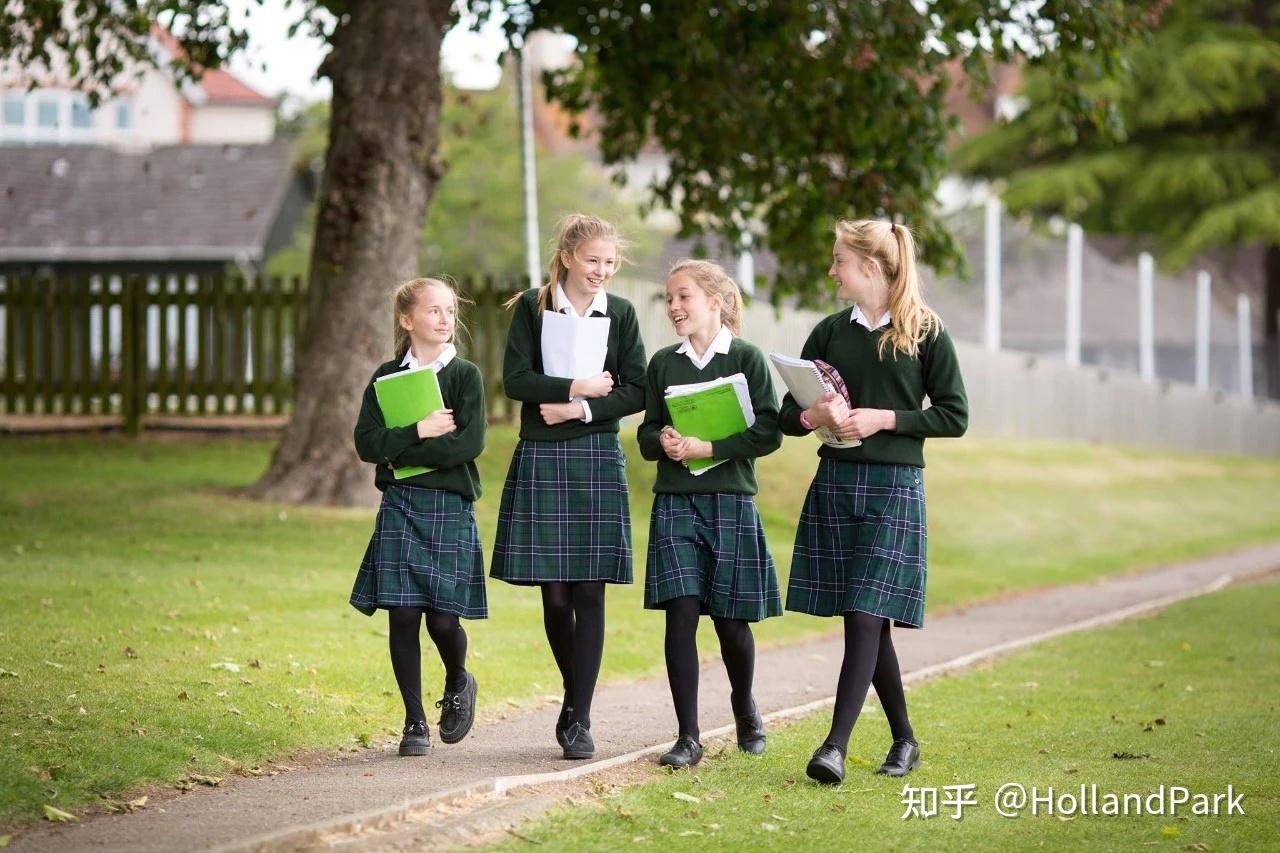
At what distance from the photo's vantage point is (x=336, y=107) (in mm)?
14773

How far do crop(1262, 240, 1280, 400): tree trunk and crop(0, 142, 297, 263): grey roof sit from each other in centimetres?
2332

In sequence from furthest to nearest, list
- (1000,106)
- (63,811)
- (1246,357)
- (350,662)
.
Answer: (1000,106) < (1246,357) < (350,662) < (63,811)

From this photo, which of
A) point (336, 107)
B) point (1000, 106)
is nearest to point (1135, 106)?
point (1000, 106)

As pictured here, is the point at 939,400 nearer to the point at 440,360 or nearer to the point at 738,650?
the point at 738,650

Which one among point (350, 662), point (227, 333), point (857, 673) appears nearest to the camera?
point (857, 673)

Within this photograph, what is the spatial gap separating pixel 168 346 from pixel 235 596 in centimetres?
1086

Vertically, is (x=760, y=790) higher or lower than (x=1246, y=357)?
lower

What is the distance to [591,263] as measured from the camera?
6480mm

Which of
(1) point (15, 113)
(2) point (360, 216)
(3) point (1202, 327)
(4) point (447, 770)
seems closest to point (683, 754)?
(4) point (447, 770)

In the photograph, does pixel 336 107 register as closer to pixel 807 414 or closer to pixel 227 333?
pixel 227 333

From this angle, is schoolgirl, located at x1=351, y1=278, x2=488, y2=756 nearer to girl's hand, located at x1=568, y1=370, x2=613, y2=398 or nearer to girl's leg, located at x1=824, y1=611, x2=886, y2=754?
girl's hand, located at x1=568, y1=370, x2=613, y2=398

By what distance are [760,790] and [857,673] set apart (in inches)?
21.7

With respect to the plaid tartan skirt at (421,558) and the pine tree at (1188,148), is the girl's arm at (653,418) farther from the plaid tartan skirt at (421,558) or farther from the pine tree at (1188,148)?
the pine tree at (1188,148)

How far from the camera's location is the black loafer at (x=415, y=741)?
6.73m
